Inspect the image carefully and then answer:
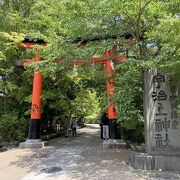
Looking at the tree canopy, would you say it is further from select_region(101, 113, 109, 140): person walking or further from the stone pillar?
select_region(101, 113, 109, 140): person walking

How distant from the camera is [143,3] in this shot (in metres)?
7.67

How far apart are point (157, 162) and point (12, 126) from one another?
1029 centimetres

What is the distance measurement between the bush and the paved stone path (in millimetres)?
3530

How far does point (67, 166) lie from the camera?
27.4ft

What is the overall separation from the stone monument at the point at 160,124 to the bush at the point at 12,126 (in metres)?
8.78

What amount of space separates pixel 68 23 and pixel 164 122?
5199mm

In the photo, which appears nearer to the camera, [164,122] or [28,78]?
[164,122]

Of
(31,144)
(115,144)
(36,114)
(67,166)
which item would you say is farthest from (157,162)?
(36,114)

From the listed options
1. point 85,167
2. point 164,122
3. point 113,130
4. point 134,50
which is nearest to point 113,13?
point 134,50

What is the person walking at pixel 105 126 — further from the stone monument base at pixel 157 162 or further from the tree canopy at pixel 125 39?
the stone monument base at pixel 157 162

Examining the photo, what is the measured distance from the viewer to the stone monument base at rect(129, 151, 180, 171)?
7.47 metres

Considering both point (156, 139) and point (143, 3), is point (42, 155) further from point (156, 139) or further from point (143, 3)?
point (143, 3)

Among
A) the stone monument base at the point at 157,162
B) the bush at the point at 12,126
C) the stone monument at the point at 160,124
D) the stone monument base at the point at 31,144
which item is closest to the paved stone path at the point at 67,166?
the stone monument base at the point at 157,162

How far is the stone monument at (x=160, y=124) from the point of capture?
7617 millimetres
